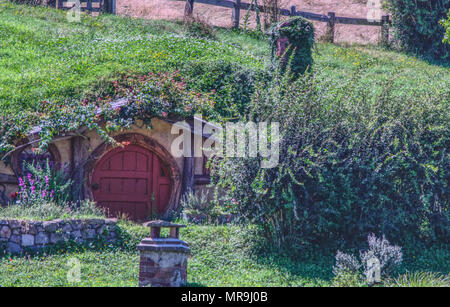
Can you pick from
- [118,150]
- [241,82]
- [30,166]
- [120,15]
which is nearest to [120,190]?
[118,150]

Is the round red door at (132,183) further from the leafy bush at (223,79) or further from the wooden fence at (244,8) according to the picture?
the wooden fence at (244,8)

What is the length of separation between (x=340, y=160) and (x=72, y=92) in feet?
23.9

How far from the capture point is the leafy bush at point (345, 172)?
11.0 m

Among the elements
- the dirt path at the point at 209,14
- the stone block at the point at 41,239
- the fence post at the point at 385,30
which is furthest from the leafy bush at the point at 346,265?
the fence post at the point at 385,30

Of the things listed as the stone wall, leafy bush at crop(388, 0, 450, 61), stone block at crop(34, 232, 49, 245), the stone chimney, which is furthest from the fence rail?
the stone chimney

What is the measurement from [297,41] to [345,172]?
482 centimetres

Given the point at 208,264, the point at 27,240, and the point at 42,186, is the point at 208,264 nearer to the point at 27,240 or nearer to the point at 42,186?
the point at 27,240

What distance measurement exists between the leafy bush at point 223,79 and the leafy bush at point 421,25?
10.7 metres

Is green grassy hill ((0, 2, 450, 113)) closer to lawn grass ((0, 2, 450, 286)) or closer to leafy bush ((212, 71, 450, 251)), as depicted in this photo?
lawn grass ((0, 2, 450, 286))

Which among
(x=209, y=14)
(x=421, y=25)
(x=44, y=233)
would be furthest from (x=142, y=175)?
(x=421, y=25)

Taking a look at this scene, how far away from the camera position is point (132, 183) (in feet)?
47.4

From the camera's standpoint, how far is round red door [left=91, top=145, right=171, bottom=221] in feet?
46.6

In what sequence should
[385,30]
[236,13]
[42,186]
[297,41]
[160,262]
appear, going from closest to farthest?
1. [160,262]
2. [42,186]
3. [297,41]
4. [236,13]
5. [385,30]

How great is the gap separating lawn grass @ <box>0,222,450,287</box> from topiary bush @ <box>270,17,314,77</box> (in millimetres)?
4717
